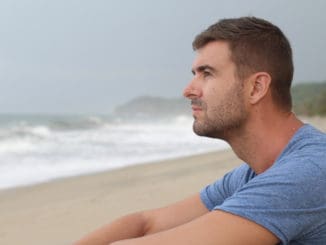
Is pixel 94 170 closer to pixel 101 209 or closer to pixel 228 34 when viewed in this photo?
pixel 101 209

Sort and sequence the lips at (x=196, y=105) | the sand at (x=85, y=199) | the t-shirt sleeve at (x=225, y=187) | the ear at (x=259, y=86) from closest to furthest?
the ear at (x=259, y=86) < the lips at (x=196, y=105) < the t-shirt sleeve at (x=225, y=187) < the sand at (x=85, y=199)

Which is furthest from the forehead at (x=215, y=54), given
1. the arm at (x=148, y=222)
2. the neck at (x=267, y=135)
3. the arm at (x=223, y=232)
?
the arm at (x=148, y=222)

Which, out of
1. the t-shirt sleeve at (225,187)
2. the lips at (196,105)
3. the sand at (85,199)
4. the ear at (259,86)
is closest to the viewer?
the ear at (259,86)

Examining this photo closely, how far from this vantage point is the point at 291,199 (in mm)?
1320

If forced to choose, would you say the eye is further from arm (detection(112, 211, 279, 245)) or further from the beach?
the beach

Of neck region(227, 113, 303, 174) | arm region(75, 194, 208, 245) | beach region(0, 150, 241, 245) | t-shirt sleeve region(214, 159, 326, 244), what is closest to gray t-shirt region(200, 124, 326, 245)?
t-shirt sleeve region(214, 159, 326, 244)

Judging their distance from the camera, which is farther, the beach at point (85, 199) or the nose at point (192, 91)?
the beach at point (85, 199)

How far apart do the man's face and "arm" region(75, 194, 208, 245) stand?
20.1 inches

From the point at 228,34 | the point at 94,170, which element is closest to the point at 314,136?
the point at 228,34

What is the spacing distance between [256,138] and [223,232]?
17.4 inches

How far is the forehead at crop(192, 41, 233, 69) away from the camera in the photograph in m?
1.62

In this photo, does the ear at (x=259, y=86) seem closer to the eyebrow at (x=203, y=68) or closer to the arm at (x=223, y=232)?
the eyebrow at (x=203, y=68)

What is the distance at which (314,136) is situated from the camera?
155 centimetres

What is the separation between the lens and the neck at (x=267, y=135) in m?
1.61
